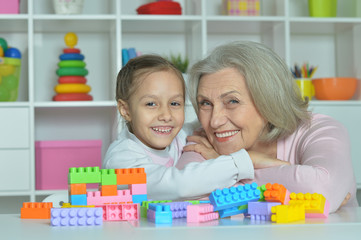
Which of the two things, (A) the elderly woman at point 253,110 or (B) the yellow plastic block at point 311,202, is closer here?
(B) the yellow plastic block at point 311,202

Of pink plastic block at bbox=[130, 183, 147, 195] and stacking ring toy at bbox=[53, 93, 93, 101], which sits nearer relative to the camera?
pink plastic block at bbox=[130, 183, 147, 195]

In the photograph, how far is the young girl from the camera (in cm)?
140

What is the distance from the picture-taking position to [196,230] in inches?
35.4

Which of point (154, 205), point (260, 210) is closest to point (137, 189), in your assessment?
point (154, 205)

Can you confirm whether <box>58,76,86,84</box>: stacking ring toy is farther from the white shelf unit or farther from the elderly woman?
the elderly woman

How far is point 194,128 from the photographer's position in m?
1.99

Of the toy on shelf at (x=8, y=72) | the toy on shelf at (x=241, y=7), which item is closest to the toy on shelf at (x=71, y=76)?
the toy on shelf at (x=8, y=72)

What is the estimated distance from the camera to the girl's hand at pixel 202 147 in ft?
5.49

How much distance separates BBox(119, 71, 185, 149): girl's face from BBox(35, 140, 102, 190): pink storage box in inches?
48.3

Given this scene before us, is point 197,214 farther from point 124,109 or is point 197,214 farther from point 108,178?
point 124,109

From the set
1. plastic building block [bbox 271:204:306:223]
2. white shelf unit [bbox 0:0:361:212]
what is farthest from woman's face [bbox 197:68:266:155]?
white shelf unit [bbox 0:0:361:212]

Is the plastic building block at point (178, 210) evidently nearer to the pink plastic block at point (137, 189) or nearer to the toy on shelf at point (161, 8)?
the pink plastic block at point (137, 189)

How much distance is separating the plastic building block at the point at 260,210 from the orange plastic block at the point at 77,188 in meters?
0.32

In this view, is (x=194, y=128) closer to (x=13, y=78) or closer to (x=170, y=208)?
(x=170, y=208)
